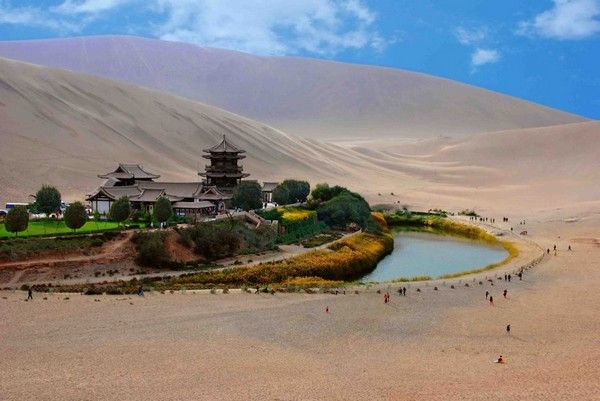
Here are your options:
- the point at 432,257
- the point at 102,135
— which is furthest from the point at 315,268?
the point at 102,135

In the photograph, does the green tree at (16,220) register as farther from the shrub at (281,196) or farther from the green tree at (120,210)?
the shrub at (281,196)

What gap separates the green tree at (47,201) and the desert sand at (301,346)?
1151 centimetres

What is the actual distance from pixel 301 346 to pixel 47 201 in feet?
68.1

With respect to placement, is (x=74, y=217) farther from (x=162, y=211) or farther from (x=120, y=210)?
(x=162, y=211)

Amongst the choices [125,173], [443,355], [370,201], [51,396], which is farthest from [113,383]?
[370,201]

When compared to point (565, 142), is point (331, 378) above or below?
below

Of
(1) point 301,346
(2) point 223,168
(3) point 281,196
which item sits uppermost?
(2) point 223,168

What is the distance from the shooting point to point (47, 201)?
1447 inches

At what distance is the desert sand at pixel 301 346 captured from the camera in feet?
55.0

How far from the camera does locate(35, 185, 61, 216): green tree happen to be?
120ft

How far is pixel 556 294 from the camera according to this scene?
29562 millimetres

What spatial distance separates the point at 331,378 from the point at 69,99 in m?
71.6

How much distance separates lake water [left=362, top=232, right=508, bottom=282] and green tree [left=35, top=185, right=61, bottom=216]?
51.9ft

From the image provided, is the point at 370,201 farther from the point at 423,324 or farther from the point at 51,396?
the point at 51,396
